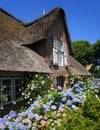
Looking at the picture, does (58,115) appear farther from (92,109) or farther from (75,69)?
(75,69)

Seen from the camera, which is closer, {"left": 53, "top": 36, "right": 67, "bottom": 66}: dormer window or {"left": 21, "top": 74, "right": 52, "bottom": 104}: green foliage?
{"left": 21, "top": 74, "right": 52, "bottom": 104}: green foliage

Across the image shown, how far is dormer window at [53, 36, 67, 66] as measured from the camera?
1867 centimetres

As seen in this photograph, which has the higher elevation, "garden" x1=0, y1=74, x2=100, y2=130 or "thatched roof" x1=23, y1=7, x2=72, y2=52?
"thatched roof" x1=23, y1=7, x2=72, y2=52

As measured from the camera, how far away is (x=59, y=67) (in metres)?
19.5

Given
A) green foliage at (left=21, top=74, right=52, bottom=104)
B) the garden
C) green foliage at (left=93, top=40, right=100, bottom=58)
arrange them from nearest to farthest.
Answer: the garden
green foliage at (left=21, top=74, right=52, bottom=104)
green foliage at (left=93, top=40, right=100, bottom=58)

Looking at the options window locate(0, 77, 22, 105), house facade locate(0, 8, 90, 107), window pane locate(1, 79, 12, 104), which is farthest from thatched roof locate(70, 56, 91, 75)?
window pane locate(1, 79, 12, 104)

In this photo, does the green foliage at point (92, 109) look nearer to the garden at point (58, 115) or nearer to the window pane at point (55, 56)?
the garden at point (58, 115)

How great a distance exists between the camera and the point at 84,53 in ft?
168

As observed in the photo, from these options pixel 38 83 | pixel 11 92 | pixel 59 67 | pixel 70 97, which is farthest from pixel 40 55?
pixel 70 97

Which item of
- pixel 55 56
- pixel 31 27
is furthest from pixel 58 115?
pixel 31 27

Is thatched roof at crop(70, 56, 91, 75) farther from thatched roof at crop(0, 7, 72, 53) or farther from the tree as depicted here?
the tree

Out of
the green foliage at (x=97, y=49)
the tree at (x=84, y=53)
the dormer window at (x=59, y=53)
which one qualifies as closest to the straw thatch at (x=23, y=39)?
the dormer window at (x=59, y=53)

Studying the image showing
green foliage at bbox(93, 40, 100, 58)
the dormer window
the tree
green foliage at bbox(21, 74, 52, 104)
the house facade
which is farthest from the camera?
green foliage at bbox(93, 40, 100, 58)

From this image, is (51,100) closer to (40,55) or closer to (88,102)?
(88,102)
